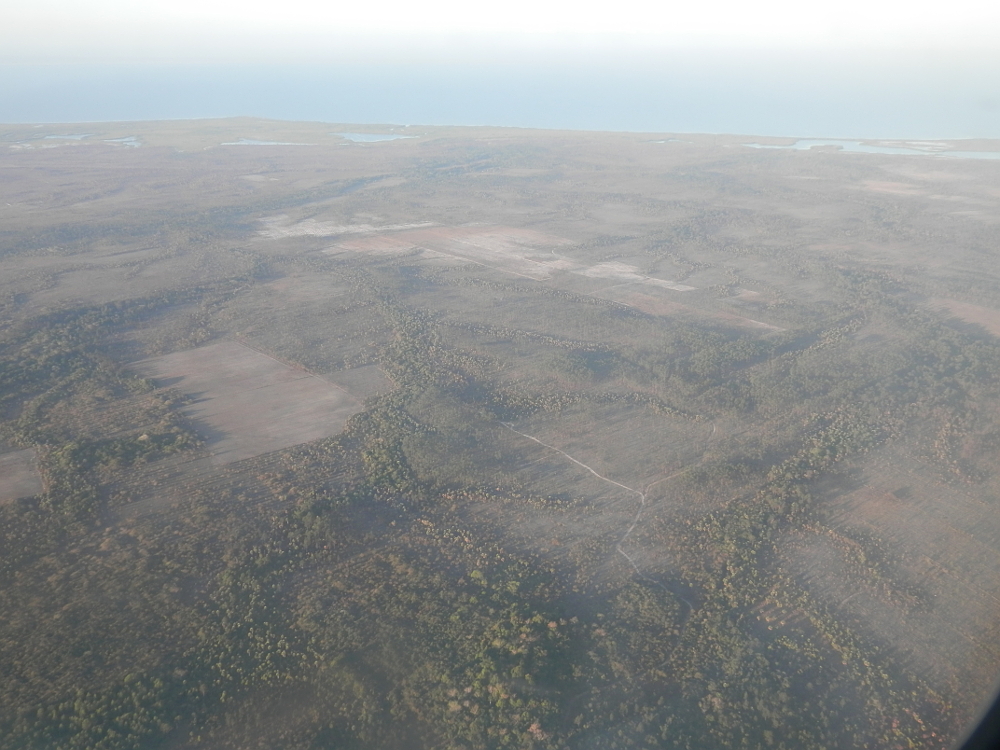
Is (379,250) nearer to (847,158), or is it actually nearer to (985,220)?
(985,220)

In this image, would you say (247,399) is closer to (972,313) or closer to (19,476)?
(19,476)

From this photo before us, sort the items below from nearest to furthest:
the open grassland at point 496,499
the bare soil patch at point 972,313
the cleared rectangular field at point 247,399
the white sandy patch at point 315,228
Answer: the open grassland at point 496,499 < the cleared rectangular field at point 247,399 < the bare soil patch at point 972,313 < the white sandy patch at point 315,228

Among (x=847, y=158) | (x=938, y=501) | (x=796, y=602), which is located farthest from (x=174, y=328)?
(x=847, y=158)

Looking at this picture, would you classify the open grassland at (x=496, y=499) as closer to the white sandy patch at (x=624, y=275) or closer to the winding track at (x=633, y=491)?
the winding track at (x=633, y=491)

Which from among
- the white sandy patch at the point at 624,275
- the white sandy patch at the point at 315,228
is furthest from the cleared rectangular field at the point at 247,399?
the white sandy patch at the point at 315,228

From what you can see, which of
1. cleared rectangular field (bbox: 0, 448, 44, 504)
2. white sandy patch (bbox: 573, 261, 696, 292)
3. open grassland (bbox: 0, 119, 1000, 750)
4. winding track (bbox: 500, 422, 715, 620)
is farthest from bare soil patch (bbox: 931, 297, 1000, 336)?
cleared rectangular field (bbox: 0, 448, 44, 504)

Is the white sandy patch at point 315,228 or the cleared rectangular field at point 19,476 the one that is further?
the white sandy patch at point 315,228

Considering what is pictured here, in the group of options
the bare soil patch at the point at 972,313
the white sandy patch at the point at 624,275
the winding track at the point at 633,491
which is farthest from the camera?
the white sandy patch at the point at 624,275
